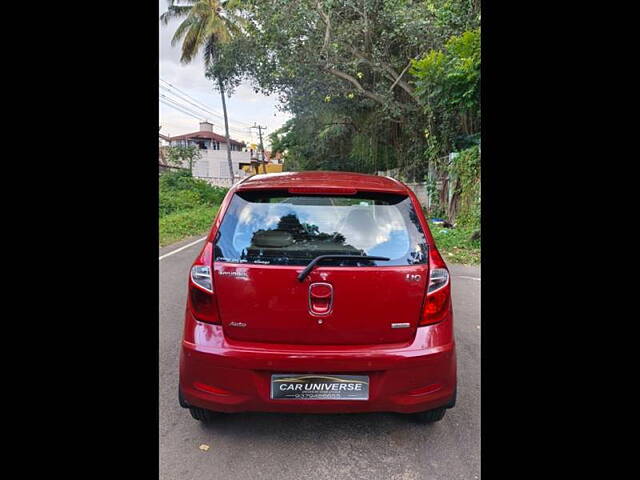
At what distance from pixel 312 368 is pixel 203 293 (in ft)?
2.24

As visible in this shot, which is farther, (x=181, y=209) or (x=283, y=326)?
(x=181, y=209)

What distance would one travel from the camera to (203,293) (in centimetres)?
208

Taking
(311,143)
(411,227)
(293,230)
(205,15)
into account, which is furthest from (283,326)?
(205,15)

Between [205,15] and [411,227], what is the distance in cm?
2396

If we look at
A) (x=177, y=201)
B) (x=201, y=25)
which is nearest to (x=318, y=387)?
(x=177, y=201)

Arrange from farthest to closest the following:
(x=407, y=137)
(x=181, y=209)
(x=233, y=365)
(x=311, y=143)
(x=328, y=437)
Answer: (x=311, y=143), (x=181, y=209), (x=407, y=137), (x=328, y=437), (x=233, y=365)

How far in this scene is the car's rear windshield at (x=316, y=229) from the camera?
2102mm

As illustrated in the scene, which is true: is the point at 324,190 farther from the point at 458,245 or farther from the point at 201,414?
the point at 458,245

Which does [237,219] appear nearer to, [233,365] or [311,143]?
[233,365]

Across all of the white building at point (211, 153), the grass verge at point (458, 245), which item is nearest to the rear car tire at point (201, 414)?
the grass verge at point (458, 245)

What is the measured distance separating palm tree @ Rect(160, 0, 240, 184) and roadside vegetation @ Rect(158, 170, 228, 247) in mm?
5454

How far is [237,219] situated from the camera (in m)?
2.25

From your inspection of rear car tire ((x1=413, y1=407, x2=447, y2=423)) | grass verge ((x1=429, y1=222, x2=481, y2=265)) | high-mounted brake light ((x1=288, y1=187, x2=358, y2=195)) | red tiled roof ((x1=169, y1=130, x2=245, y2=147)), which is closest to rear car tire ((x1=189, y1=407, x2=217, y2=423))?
rear car tire ((x1=413, y1=407, x2=447, y2=423))

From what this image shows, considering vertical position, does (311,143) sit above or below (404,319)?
above
